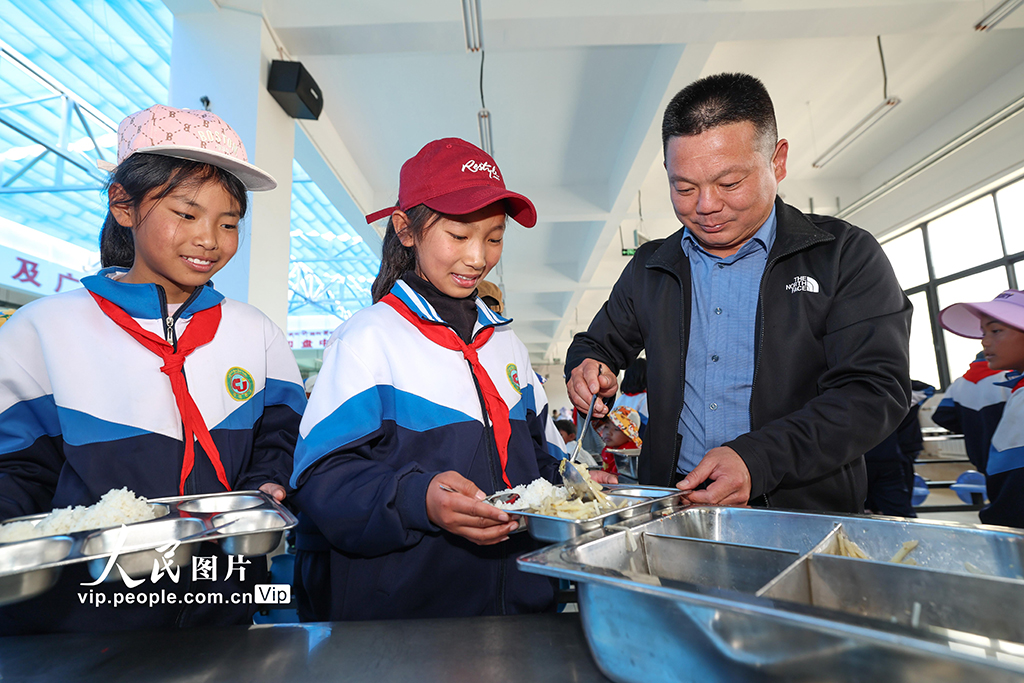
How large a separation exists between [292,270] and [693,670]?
9.16m

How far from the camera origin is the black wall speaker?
11.2 feet

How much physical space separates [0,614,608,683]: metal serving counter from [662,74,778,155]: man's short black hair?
1.08m

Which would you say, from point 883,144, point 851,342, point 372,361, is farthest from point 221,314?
point 883,144

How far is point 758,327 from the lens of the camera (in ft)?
4.21

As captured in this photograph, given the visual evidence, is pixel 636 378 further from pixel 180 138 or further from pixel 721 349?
pixel 180 138

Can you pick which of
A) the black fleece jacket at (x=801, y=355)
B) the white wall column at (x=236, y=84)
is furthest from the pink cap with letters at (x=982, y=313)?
the white wall column at (x=236, y=84)

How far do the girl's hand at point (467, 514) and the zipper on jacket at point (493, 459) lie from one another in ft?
0.84

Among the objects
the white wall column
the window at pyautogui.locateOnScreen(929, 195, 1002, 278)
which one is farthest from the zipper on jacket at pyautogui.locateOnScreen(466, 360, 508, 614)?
the window at pyautogui.locateOnScreen(929, 195, 1002, 278)

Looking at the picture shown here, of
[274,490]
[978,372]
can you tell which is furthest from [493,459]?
[978,372]

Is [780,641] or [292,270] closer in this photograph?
[780,641]

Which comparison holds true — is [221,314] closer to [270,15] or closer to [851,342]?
[851,342]

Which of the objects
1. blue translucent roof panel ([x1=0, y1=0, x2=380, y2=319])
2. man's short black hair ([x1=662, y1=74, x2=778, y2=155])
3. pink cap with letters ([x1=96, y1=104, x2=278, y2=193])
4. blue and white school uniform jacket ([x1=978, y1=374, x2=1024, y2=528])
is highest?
blue translucent roof panel ([x1=0, y1=0, x2=380, y2=319])

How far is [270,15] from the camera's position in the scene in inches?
135

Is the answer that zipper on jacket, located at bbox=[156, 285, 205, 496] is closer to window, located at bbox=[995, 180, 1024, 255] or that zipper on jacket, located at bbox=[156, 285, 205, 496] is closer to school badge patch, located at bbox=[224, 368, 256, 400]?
school badge patch, located at bbox=[224, 368, 256, 400]
